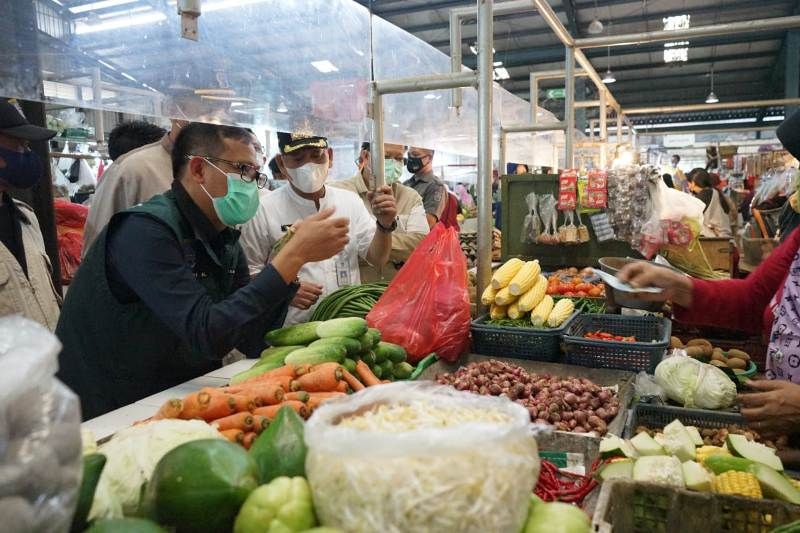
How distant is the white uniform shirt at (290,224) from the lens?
11.7ft

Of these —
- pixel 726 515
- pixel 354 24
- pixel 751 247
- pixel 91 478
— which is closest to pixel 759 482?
pixel 726 515

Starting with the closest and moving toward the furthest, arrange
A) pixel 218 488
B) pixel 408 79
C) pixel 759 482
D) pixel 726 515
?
pixel 218 488
pixel 726 515
pixel 759 482
pixel 408 79

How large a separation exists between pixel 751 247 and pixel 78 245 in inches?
297

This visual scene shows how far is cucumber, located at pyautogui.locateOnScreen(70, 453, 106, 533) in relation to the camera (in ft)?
3.13

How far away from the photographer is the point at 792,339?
93.6 inches

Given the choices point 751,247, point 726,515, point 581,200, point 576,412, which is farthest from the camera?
point 751,247

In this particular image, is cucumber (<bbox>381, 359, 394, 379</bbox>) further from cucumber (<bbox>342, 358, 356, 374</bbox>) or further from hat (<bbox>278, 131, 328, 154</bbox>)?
hat (<bbox>278, 131, 328, 154</bbox>)

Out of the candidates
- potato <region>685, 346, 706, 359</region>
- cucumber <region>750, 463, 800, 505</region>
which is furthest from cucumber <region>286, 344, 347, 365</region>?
potato <region>685, 346, 706, 359</region>

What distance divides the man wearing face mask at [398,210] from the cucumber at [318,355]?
2080 mm

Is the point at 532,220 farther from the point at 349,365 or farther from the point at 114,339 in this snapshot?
the point at 114,339

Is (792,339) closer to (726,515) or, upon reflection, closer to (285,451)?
(726,515)

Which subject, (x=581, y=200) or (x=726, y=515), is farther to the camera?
(x=581, y=200)

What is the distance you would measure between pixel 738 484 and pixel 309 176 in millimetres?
2645

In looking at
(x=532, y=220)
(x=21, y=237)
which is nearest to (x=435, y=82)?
(x=532, y=220)
